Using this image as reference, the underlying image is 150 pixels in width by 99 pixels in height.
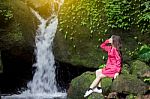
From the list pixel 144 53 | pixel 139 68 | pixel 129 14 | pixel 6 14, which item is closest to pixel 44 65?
pixel 6 14

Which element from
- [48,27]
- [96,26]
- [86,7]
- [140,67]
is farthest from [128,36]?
[48,27]

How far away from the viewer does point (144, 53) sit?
36.4 feet

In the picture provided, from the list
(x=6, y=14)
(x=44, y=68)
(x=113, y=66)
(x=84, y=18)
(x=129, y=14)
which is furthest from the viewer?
(x=44, y=68)

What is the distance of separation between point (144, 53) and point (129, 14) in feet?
6.46

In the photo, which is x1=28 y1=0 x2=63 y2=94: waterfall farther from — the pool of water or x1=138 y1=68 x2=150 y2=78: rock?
x1=138 y1=68 x2=150 y2=78: rock

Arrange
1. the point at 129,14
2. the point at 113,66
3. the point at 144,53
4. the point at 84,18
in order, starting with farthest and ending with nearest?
the point at 84,18
the point at 129,14
the point at 144,53
the point at 113,66

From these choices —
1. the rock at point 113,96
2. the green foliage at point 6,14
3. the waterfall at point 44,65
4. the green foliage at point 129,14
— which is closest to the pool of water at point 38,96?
the waterfall at point 44,65

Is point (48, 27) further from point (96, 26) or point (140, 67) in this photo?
point (140, 67)

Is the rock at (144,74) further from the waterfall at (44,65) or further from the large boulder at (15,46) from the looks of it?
the large boulder at (15,46)

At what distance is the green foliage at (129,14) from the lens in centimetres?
1223

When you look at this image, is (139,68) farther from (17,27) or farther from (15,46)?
(17,27)

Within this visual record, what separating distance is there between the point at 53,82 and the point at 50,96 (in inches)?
44.2

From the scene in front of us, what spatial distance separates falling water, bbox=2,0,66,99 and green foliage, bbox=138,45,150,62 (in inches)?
130

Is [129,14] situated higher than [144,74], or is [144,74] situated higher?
[129,14]
